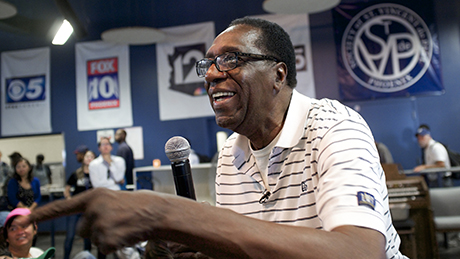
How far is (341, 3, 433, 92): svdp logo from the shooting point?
746 cm

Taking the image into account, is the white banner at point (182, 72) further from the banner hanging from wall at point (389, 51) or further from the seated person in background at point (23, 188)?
the seated person in background at point (23, 188)

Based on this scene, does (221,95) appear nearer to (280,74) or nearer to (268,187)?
(280,74)

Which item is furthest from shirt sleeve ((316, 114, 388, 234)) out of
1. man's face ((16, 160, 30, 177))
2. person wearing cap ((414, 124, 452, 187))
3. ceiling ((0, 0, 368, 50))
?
ceiling ((0, 0, 368, 50))

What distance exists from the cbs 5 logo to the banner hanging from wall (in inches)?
278

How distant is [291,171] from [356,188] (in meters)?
0.37

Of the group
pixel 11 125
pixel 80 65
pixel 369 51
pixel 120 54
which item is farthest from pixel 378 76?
pixel 11 125

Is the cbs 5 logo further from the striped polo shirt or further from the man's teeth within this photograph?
the man's teeth

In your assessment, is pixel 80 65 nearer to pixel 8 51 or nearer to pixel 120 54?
pixel 120 54

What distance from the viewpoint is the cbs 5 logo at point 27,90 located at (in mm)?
8938

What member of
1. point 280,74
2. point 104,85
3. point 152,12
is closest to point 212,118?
point 104,85

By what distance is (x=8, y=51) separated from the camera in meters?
9.28

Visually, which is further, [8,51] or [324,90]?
[8,51]

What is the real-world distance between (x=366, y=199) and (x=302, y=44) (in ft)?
24.4

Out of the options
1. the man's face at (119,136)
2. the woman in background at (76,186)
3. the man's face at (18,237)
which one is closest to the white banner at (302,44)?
the man's face at (119,136)
